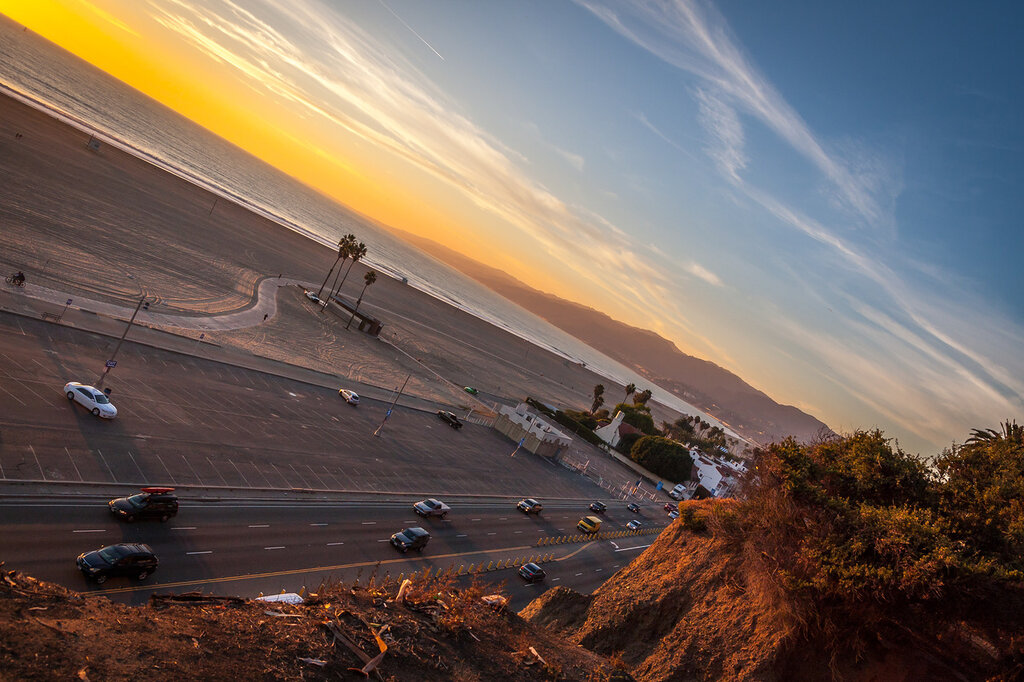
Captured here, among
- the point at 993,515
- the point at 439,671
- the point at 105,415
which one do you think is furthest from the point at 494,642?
the point at 105,415

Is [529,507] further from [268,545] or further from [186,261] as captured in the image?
[186,261]

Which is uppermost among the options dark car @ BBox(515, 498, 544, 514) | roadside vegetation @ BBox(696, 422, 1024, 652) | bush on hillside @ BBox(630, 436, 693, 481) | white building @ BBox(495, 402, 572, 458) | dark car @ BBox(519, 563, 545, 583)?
roadside vegetation @ BBox(696, 422, 1024, 652)

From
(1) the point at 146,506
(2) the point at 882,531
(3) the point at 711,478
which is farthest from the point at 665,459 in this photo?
(1) the point at 146,506

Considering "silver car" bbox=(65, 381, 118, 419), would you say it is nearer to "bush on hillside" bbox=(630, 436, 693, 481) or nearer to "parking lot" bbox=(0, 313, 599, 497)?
"parking lot" bbox=(0, 313, 599, 497)

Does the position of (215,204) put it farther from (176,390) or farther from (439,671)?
(439,671)

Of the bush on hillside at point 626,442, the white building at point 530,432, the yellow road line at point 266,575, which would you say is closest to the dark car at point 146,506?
the yellow road line at point 266,575

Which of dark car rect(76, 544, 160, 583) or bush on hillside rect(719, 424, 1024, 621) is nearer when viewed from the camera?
bush on hillside rect(719, 424, 1024, 621)

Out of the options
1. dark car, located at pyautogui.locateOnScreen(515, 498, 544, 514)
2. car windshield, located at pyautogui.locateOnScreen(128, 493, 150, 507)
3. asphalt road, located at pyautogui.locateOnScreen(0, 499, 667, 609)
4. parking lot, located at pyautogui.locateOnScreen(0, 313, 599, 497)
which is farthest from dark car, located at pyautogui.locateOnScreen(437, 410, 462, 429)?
car windshield, located at pyautogui.locateOnScreen(128, 493, 150, 507)
